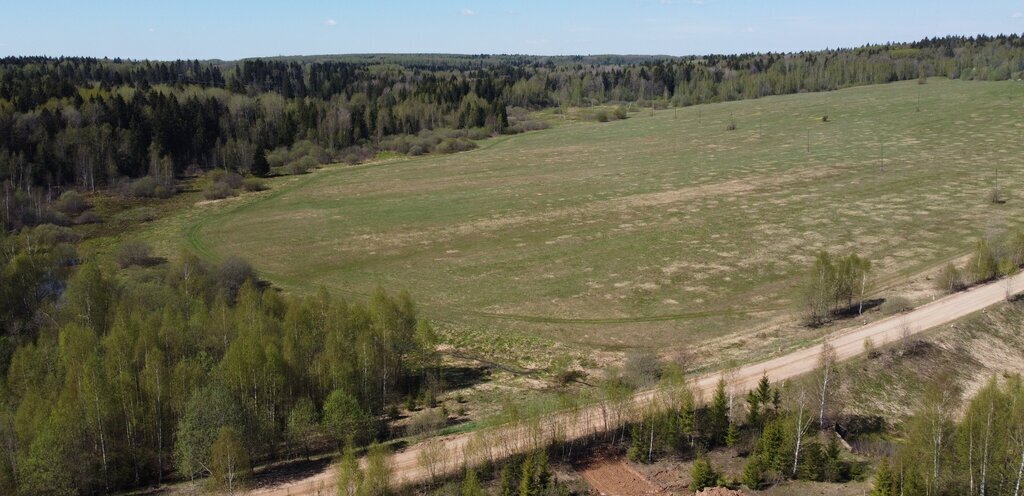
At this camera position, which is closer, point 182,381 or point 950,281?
point 182,381

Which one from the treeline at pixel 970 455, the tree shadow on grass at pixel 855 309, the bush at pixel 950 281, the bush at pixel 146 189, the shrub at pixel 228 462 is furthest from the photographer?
the bush at pixel 146 189

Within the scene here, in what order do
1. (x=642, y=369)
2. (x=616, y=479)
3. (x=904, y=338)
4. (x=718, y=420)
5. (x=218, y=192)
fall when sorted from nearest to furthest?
(x=616, y=479), (x=718, y=420), (x=642, y=369), (x=904, y=338), (x=218, y=192)

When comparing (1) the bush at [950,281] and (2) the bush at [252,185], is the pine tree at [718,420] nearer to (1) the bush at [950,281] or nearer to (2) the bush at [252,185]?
(1) the bush at [950,281]

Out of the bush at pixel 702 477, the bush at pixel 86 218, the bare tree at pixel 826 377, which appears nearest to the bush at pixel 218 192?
the bush at pixel 86 218

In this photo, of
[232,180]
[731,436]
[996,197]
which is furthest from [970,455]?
[232,180]

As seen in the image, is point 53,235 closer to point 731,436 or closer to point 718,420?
point 718,420

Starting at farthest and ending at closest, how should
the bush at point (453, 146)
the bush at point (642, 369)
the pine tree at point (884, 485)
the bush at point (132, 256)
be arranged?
the bush at point (453, 146) < the bush at point (132, 256) < the bush at point (642, 369) < the pine tree at point (884, 485)

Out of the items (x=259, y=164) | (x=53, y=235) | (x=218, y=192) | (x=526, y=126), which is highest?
(x=526, y=126)
